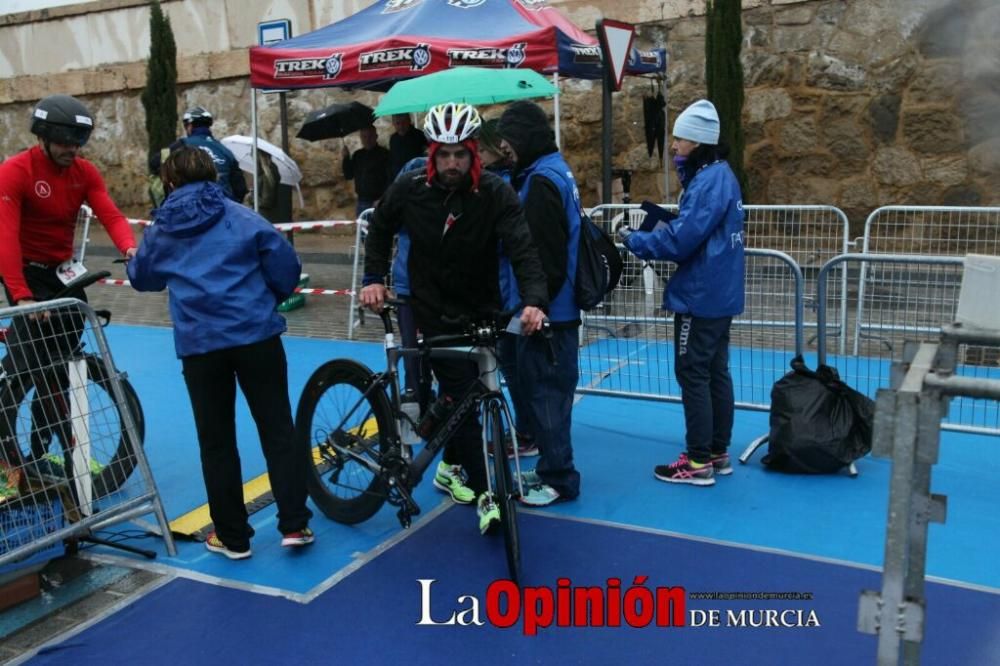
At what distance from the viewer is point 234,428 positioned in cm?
413

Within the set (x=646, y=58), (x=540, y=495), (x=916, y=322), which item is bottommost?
(x=540, y=495)

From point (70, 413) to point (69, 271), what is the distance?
84 cm

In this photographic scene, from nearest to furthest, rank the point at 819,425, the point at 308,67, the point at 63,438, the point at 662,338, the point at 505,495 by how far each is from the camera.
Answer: the point at 505,495, the point at 63,438, the point at 819,425, the point at 662,338, the point at 308,67

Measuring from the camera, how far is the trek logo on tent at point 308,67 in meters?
8.76

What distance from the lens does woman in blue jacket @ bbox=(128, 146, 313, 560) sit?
385 centimetres

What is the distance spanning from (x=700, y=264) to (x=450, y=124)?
5.03ft

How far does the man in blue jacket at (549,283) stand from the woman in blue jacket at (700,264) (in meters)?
0.47

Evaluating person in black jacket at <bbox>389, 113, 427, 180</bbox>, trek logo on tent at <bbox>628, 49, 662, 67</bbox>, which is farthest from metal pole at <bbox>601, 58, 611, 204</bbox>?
trek logo on tent at <bbox>628, 49, 662, 67</bbox>

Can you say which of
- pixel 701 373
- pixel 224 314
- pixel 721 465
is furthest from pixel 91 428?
pixel 721 465

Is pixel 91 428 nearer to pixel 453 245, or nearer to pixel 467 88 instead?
pixel 453 245

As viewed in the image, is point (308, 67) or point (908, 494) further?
point (308, 67)

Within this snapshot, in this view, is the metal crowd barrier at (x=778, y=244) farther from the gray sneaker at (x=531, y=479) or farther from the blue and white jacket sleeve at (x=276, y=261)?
the blue and white jacket sleeve at (x=276, y=261)

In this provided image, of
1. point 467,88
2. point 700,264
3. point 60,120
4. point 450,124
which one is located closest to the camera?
point 450,124

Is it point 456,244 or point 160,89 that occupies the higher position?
point 160,89
